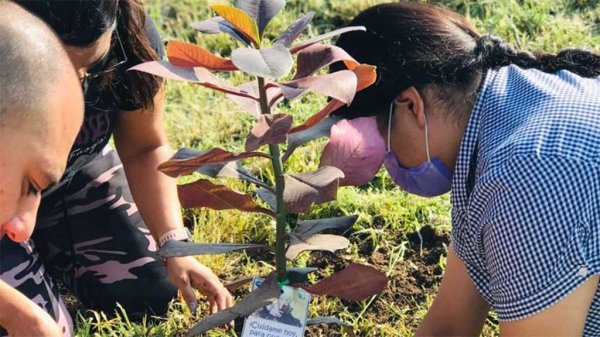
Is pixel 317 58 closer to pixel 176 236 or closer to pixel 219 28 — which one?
pixel 219 28

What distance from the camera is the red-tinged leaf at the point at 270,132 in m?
1.57

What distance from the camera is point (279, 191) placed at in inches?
70.5

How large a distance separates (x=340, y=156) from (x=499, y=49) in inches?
15.9

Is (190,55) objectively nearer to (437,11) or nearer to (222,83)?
(222,83)

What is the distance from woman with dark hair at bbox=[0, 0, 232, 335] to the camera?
2045 millimetres

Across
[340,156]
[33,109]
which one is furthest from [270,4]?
[33,109]

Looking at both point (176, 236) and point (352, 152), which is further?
point (176, 236)

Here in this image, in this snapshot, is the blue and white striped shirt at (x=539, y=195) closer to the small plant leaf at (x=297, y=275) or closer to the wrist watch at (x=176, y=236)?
the small plant leaf at (x=297, y=275)

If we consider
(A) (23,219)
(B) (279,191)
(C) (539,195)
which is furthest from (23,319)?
(C) (539,195)

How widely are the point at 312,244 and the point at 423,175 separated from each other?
0.96 ft

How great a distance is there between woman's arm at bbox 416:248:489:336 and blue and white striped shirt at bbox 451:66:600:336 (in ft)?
0.99

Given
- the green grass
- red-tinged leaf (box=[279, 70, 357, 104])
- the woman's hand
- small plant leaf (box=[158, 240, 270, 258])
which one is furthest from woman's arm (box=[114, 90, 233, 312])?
red-tinged leaf (box=[279, 70, 357, 104])

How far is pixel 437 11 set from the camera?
6.15 feet

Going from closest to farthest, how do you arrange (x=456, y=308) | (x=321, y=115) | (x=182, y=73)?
1. (x=182, y=73)
2. (x=321, y=115)
3. (x=456, y=308)
